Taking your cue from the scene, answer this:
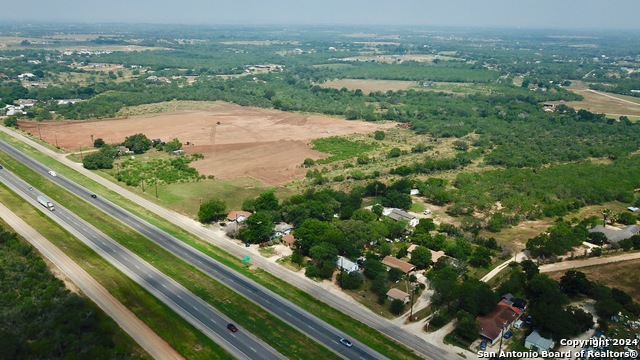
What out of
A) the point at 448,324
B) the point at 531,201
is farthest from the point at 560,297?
the point at 531,201

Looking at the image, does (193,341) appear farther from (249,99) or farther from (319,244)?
(249,99)

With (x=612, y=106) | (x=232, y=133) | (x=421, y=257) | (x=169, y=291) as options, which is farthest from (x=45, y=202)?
(x=612, y=106)

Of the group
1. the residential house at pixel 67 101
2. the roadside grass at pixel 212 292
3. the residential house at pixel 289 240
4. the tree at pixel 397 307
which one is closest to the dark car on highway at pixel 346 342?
the roadside grass at pixel 212 292

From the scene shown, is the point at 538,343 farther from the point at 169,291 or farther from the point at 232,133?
the point at 232,133

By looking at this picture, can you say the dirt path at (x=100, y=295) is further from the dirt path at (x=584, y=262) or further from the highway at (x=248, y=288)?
the dirt path at (x=584, y=262)

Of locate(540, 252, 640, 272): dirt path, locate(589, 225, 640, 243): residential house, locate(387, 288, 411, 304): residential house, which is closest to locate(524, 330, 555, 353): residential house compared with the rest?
locate(387, 288, 411, 304): residential house
